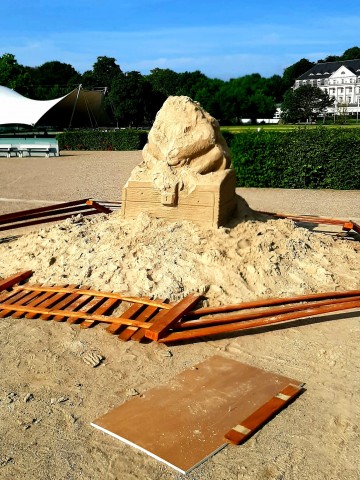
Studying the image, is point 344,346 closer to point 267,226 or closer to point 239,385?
point 239,385

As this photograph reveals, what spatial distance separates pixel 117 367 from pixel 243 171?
11291 millimetres

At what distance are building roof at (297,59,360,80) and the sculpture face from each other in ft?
310

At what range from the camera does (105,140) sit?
28844 millimetres

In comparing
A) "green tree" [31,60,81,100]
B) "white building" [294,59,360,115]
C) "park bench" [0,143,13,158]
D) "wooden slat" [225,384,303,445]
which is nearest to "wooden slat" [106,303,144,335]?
"wooden slat" [225,384,303,445]

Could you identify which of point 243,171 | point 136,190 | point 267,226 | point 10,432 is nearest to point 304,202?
point 243,171

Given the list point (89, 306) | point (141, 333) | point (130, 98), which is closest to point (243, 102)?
point (130, 98)

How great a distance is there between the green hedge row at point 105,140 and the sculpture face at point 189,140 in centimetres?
2146

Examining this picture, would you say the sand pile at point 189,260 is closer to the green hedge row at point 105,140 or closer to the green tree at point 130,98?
the green hedge row at point 105,140

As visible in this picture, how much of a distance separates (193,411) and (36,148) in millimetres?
24269

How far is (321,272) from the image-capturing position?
617 centimetres

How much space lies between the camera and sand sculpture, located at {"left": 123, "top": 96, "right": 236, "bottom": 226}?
6473 millimetres

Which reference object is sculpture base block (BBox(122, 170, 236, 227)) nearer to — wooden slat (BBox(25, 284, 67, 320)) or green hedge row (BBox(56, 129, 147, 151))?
wooden slat (BBox(25, 284, 67, 320))

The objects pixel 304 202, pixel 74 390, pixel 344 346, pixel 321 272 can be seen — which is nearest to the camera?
pixel 74 390

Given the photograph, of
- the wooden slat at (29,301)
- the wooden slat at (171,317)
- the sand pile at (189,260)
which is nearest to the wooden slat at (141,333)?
the wooden slat at (171,317)
